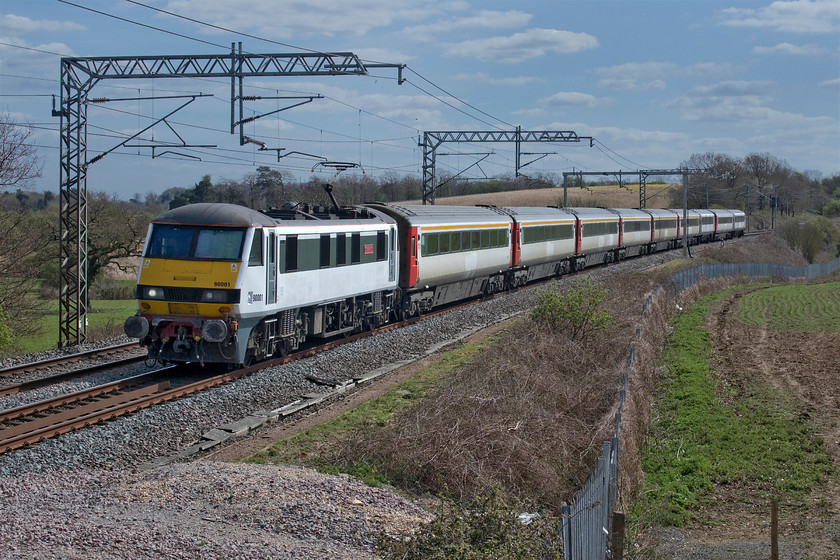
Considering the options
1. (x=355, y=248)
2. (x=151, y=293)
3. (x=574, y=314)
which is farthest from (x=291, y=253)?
(x=574, y=314)

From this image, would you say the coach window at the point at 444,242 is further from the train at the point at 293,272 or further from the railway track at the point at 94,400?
the railway track at the point at 94,400

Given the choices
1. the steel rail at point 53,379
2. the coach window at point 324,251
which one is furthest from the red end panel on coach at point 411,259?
the steel rail at point 53,379

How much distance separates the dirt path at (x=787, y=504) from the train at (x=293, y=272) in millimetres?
8242

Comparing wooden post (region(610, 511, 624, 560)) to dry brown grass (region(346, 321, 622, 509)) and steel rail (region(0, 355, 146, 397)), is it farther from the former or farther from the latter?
steel rail (region(0, 355, 146, 397))

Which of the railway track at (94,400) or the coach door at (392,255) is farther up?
the coach door at (392,255)

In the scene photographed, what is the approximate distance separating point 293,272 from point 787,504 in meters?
10.0

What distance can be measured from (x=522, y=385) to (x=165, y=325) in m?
6.99

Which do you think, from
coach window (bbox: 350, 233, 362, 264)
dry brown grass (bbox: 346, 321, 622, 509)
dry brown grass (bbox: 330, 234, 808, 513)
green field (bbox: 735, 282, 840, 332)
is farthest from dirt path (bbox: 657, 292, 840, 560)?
coach window (bbox: 350, 233, 362, 264)

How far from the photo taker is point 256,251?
53.3 feet

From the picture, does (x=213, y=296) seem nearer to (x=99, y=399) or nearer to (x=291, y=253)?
(x=291, y=253)

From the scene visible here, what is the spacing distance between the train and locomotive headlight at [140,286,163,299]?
0.02 meters

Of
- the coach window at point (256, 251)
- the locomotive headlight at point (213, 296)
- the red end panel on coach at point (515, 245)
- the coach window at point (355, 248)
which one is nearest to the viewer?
the locomotive headlight at point (213, 296)

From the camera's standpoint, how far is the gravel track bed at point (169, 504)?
7.32 m

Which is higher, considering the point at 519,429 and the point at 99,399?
the point at 519,429
